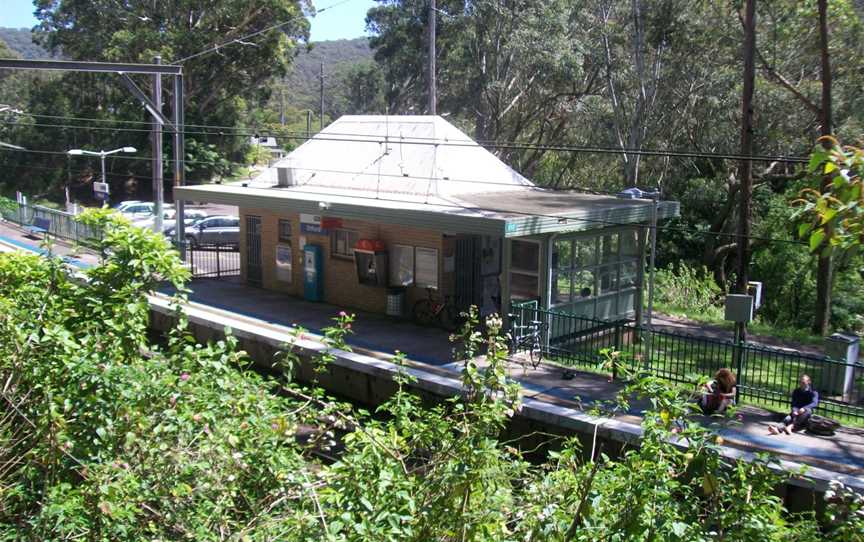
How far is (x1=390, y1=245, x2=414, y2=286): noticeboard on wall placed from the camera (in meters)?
20.4

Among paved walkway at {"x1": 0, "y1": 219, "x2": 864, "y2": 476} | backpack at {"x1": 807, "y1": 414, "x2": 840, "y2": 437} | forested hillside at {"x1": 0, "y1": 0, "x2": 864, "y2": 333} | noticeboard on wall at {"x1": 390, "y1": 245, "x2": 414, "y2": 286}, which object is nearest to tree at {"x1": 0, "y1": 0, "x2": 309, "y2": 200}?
forested hillside at {"x1": 0, "y1": 0, "x2": 864, "y2": 333}

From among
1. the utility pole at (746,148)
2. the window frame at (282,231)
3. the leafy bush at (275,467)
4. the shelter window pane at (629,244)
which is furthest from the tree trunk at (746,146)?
the leafy bush at (275,467)

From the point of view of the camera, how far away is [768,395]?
1521 centimetres

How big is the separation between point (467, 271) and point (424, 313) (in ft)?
4.73

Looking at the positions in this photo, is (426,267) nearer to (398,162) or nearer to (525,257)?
(525,257)

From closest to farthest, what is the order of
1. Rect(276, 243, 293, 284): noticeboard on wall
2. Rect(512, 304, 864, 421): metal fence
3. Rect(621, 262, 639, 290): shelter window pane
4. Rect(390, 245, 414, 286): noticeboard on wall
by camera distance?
Rect(512, 304, 864, 421): metal fence < Rect(390, 245, 414, 286): noticeboard on wall < Rect(621, 262, 639, 290): shelter window pane < Rect(276, 243, 293, 284): noticeboard on wall

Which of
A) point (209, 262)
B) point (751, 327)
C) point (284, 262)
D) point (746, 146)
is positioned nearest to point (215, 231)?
point (209, 262)

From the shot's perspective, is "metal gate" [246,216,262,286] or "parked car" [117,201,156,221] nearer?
"metal gate" [246,216,262,286]

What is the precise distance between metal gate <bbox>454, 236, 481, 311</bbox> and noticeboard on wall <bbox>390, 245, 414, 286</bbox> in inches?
44.3

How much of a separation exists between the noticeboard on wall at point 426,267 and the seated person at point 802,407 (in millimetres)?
8713

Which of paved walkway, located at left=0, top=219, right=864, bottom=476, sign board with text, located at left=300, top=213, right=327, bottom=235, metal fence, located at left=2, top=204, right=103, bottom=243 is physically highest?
sign board with text, located at left=300, top=213, right=327, bottom=235

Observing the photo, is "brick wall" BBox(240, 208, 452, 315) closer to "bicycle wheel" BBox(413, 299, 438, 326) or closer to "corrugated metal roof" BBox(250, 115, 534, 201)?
"bicycle wheel" BBox(413, 299, 438, 326)

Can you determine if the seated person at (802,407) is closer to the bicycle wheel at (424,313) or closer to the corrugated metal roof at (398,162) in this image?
the bicycle wheel at (424,313)

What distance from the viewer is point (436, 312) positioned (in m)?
19.7
